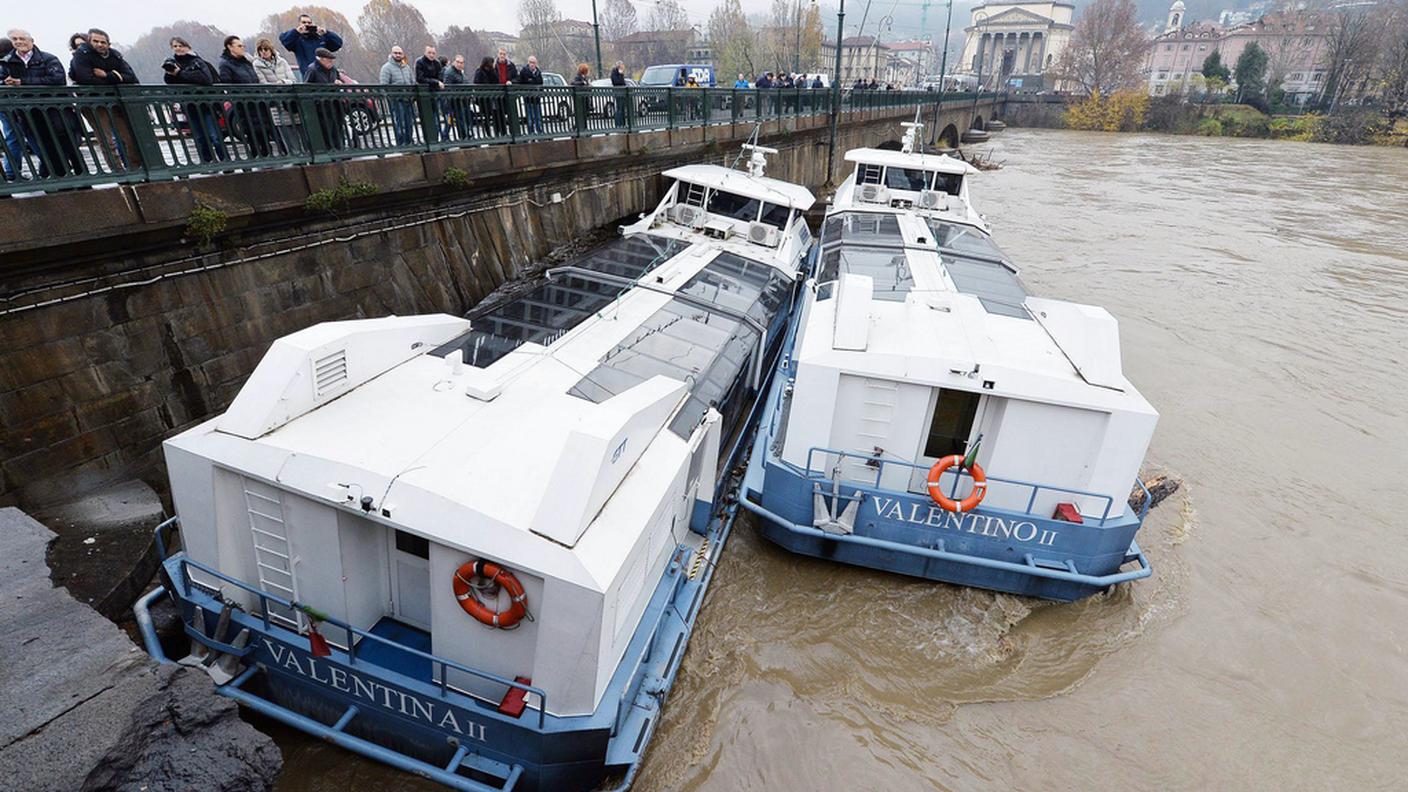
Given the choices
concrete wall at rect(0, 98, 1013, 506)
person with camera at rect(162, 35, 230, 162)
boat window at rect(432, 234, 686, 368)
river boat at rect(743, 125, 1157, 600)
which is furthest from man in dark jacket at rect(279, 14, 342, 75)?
river boat at rect(743, 125, 1157, 600)

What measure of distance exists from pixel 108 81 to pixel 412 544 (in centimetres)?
575

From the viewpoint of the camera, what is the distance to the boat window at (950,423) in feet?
22.9

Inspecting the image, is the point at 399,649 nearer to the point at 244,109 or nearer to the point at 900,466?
the point at 900,466

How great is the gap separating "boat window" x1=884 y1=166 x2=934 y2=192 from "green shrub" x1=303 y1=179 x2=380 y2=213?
11.3 meters

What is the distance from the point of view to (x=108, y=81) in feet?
21.5

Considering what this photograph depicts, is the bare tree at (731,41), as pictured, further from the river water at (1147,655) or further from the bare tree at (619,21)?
the river water at (1147,655)

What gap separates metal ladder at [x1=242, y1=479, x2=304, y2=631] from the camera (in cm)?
474

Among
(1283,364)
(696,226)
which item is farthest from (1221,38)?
(696,226)

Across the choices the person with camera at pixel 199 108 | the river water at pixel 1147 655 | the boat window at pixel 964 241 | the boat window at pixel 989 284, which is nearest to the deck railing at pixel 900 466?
the river water at pixel 1147 655

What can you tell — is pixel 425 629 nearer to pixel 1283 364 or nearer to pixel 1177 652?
pixel 1177 652

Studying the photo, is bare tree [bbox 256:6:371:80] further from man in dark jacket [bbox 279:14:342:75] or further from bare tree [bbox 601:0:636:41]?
man in dark jacket [bbox 279:14:342:75]

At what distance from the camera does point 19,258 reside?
5.48m

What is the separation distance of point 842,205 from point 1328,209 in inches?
1082

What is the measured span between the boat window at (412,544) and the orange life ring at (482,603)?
59cm
